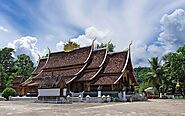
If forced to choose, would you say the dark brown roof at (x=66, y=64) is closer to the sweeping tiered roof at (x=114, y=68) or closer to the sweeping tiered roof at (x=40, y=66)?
the sweeping tiered roof at (x=40, y=66)

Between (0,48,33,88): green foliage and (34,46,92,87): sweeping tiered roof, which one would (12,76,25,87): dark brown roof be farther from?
(34,46,92,87): sweeping tiered roof

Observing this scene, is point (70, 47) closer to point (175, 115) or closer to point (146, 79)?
point (146, 79)

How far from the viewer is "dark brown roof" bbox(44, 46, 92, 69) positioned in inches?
1355

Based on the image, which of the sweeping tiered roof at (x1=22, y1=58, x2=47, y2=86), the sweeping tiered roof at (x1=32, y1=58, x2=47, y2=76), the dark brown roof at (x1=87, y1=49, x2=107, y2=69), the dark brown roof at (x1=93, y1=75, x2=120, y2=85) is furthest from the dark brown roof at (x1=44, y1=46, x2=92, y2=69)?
the dark brown roof at (x1=93, y1=75, x2=120, y2=85)

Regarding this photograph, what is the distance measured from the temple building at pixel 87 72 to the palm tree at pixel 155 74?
10940 mm

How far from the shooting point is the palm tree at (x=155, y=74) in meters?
42.8

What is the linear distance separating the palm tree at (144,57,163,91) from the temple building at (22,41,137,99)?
10940mm

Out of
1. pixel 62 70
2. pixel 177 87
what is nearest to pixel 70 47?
pixel 62 70

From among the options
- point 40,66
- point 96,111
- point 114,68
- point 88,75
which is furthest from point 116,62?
point 96,111

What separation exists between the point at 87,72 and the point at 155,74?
15277 millimetres

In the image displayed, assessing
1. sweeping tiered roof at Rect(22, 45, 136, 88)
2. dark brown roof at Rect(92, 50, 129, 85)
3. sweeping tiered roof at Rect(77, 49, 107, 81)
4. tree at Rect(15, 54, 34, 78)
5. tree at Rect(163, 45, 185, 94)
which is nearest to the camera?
sweeping tiered roof at Rect(22, 45, 136, 88)

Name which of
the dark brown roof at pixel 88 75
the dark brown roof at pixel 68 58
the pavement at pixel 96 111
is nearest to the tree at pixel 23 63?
the dark brown roof at pixel 68 58

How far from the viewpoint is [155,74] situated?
42812 millimetres

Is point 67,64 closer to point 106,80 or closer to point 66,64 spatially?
point 66,64
